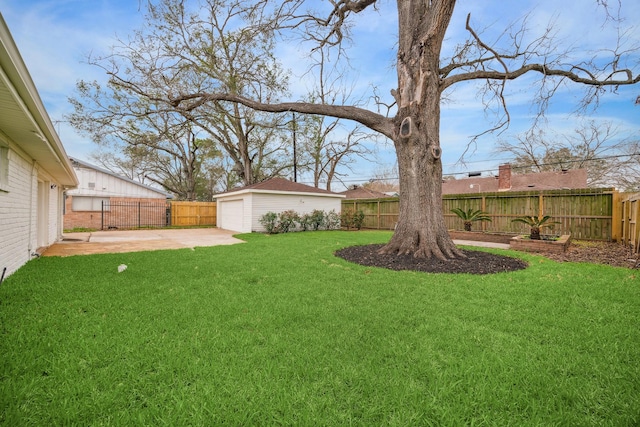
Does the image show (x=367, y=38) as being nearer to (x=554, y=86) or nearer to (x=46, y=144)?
(x=554, y=86)

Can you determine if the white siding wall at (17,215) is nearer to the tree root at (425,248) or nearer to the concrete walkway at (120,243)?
the concrete walkway at (120,243)

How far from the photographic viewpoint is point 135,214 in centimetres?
1833

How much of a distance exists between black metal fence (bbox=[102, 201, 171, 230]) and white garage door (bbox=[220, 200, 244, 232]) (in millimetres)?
4937

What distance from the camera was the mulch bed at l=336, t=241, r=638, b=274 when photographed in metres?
5.16

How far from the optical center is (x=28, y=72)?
2.67 metres

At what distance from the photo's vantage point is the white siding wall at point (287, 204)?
13789mm

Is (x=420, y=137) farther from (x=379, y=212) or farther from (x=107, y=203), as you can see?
(x=107, y=203)

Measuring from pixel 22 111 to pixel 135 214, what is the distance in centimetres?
1752

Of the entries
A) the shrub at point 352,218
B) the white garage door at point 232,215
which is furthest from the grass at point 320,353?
the shrub at point 352,218

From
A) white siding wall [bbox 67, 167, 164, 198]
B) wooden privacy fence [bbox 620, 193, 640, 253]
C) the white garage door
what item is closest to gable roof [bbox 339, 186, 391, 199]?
the white garage door

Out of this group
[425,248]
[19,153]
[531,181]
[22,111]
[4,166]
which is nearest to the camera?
[22,111]

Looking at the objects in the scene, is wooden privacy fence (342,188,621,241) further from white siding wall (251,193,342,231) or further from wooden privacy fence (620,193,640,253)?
white siding wall (251,193,342,231)

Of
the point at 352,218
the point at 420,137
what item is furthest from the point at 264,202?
the point at 420,137

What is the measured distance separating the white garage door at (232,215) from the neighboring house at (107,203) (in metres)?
5.26
